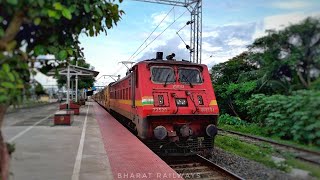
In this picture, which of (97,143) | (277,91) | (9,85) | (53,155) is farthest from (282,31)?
(97,143)

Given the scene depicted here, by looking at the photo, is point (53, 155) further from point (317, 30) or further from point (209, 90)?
point (209, 90)

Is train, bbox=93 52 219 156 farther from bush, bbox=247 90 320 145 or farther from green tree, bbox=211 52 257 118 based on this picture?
bush, bbox=247 90 320 145

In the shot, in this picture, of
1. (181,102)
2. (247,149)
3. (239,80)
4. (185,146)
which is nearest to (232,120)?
(247,149)

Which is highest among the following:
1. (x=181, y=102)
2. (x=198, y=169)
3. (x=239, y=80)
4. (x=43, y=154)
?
(x=239, y=80)

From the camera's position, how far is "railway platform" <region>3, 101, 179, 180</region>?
3.62 metres

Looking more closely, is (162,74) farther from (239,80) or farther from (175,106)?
(239,80)

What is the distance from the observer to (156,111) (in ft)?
30.9

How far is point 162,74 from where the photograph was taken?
10.2 meters

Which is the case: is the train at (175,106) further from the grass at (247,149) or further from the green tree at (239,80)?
the grass at (247,149)

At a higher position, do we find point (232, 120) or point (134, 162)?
point (232, 120)

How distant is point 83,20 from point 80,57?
2.38ft

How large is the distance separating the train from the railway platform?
2.90 feet

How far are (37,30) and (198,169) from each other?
6.57 meters

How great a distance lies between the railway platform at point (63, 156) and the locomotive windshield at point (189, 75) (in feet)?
7.96
